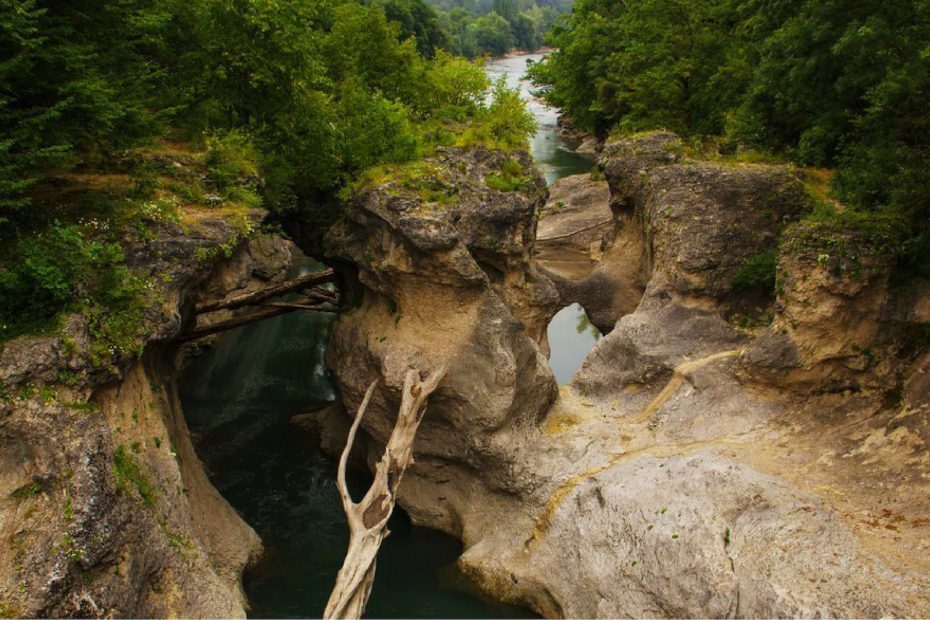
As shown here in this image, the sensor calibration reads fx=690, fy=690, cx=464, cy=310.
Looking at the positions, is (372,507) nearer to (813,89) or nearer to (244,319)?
(244,319)

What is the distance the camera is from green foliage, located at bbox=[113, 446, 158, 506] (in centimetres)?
1093

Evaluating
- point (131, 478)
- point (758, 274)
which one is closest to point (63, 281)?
point (131, 478)

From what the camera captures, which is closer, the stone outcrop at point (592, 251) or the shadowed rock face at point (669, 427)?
the shadowed rock face at point (669, 427)

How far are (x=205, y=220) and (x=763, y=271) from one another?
1441 cm

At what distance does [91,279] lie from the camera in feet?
38.2

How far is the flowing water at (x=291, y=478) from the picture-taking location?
15.0m

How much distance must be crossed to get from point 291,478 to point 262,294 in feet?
17.3

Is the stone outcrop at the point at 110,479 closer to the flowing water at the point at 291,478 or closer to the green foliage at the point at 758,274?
the flowing water at the point at 291,478

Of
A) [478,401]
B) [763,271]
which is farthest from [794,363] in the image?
[478,401]

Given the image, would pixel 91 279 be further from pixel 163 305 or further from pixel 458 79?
pixel 458 79

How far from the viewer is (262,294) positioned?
1967 centimetres

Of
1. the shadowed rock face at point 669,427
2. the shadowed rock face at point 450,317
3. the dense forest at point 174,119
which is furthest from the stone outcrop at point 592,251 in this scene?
the shadowed rock face at point 450,317

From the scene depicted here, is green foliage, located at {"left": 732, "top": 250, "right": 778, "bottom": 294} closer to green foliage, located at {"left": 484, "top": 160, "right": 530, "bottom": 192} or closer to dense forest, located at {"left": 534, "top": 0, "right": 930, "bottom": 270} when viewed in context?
dense forest, located at {"left": 534, "top": 0, "right": 930, "bottom": 270}

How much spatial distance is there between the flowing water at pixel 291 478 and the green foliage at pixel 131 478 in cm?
414
